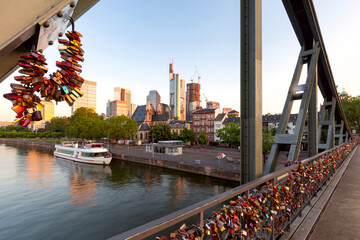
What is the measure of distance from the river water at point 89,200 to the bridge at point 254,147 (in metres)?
11.4

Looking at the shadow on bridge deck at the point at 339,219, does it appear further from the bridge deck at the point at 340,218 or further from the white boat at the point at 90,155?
the white boat at the point at 90,155

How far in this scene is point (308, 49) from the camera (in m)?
8.16

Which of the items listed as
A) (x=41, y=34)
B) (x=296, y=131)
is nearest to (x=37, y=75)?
(x=41, y=34)

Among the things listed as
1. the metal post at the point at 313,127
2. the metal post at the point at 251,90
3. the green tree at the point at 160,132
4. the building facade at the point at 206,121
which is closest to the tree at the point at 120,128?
the green tree at the point at 160,132

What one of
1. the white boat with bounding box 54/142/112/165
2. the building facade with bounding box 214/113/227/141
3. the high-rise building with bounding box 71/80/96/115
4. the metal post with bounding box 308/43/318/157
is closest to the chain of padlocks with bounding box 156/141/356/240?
the metal post with bounding box 308/43/318/157

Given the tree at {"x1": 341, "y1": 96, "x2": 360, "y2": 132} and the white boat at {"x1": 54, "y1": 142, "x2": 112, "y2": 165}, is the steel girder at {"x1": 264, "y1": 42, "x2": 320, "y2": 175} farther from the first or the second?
the tree at {"x1": 341, "y1": 96, "x2": 360, "y2": 132}

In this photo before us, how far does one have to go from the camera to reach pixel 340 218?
14.4 ft

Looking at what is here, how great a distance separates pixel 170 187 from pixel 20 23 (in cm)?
2202

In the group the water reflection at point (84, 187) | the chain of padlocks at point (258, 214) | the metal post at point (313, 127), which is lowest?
the water reflection at point (84, 187)

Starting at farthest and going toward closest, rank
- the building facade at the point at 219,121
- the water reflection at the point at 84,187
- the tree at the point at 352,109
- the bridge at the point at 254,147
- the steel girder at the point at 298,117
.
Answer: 1. the building facade at the point at 219,121
2. the tree at the point at 352,109
3. the water reflection at the point at 84,187
4. the steel girder at the point at 298,117
5. the bridge at the point at 254,147

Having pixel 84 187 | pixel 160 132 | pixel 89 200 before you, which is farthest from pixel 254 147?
pixel 160 132

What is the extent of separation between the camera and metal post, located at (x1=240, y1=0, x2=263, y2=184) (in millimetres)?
3916

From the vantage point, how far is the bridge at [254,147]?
1.25m

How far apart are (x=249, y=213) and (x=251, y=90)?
96.7 inches
